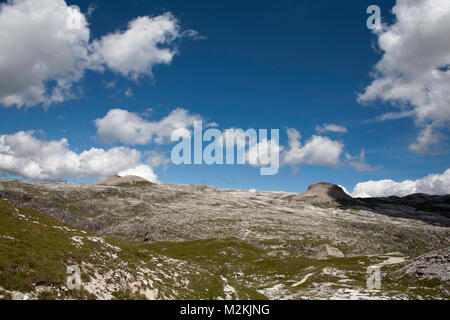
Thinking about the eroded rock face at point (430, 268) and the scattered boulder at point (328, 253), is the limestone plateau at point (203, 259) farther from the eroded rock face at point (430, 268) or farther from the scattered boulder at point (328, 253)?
the scattered boulder at point (328, 253)

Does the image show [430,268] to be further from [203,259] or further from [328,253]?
[328,253]

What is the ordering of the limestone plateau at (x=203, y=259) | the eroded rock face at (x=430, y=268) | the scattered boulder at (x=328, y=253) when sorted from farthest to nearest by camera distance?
the scattered boulder at (x=328, y=253) → the eroded rock face at (x=430, y=268) → the limestone plateau at (x=203, y=259)

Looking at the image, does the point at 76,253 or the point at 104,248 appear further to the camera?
the point at 104,248

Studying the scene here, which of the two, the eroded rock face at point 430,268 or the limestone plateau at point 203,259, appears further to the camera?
the eroded rock face at point 430,268

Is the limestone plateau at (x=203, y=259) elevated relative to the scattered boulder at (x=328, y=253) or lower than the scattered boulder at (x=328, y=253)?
elevated

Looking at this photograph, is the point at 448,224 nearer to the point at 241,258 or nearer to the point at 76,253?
the point at 241,258

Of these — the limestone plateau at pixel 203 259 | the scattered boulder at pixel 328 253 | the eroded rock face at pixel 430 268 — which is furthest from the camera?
the scattered boulder at pixel 328 253

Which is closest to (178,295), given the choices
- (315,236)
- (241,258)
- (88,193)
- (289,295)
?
(289,295)

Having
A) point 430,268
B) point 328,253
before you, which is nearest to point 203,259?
point 328,253

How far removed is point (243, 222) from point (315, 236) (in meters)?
38.5

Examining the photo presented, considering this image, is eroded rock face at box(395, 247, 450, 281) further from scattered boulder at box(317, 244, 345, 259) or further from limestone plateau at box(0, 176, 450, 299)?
scattered boulder at box(317, 244, 345, 259)

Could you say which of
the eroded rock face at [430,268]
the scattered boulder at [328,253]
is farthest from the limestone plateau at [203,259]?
the scattered boulder at [328,253]
